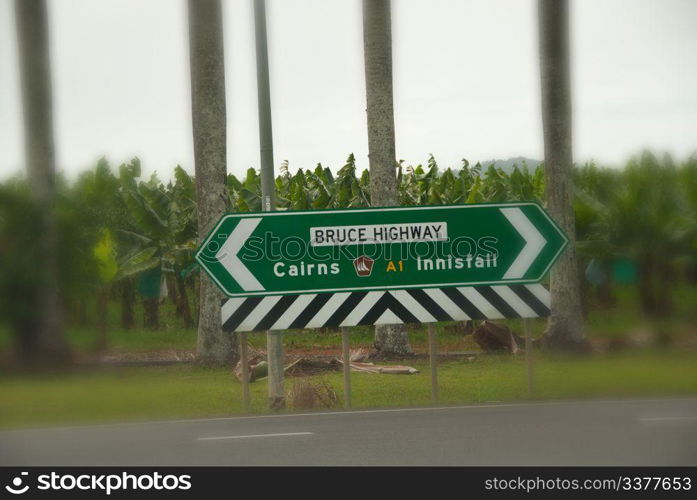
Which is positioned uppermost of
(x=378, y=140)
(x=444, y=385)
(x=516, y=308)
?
(x=378, y=140)

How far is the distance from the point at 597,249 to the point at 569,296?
180 cm

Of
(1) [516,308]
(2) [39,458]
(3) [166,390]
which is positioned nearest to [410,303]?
(1) [516,308]

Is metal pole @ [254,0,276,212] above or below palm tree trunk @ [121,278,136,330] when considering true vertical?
above

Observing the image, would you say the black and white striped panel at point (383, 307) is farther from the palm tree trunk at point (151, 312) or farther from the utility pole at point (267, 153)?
the palm tree trunk at point (151, 312)

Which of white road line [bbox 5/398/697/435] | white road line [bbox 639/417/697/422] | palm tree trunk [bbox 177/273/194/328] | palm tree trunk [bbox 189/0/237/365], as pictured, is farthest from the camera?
palm tree trunk [bbox 177/273/194/328]

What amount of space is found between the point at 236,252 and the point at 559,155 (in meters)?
8.21

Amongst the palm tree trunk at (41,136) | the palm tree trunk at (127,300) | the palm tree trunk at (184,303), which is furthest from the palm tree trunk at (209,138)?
the palm tree trunk at (184,303)

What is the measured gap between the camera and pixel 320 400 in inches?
600

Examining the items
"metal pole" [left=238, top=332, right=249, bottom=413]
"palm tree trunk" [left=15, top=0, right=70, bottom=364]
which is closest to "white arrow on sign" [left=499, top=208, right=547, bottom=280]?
"metal pole" [left=238, top=332, right=249, bottom=413]

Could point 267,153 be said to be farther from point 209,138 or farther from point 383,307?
point 209,138

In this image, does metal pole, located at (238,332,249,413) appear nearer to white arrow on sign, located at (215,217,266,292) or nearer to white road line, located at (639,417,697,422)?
white arrow on sign, located at (215,217,266,292)

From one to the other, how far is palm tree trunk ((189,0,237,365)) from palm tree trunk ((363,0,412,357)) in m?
2.80

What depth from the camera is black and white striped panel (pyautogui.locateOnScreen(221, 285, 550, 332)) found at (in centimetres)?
1480
